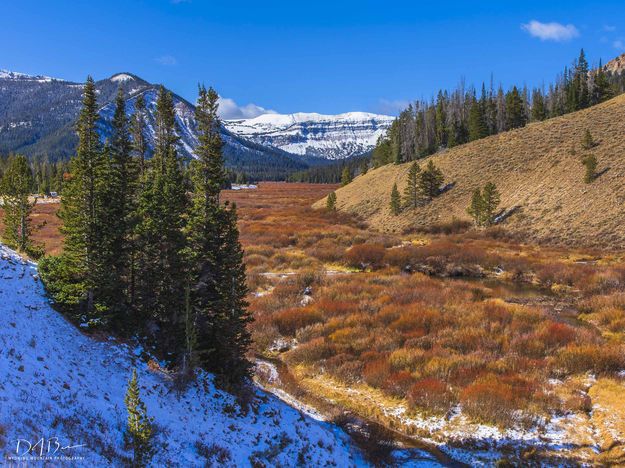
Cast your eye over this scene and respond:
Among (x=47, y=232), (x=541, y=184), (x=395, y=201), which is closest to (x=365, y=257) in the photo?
(x=395, y=201)

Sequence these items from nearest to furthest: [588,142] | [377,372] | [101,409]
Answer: [101,409]
[377,372]
[588,142]

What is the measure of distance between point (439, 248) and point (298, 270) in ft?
53.2

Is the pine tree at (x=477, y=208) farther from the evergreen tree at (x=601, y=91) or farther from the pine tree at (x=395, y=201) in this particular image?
the evergreen tree at (x=601, y=91)

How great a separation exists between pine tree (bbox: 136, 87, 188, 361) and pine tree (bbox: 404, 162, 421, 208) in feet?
207

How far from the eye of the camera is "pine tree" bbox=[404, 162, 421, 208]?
75.8 metres

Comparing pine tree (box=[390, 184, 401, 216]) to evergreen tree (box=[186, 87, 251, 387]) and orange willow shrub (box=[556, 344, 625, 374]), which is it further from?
evergreen tree (box=[186, 87, 251, 387])

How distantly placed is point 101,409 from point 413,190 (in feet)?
237

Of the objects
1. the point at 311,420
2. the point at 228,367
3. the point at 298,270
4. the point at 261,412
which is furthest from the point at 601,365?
the point at 298,270

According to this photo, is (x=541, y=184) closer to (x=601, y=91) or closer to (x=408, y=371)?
(x=601, y=91)

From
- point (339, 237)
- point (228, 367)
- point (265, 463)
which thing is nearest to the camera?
point (265, 463)

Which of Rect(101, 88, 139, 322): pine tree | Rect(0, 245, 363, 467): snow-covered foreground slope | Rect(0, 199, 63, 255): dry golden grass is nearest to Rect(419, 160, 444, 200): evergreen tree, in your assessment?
Rect(0, 199, 63, 255): dry golden grass

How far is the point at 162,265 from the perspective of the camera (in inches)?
659

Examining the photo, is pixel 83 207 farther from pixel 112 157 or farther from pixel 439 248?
pixel 439 248

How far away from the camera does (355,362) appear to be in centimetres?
2073
